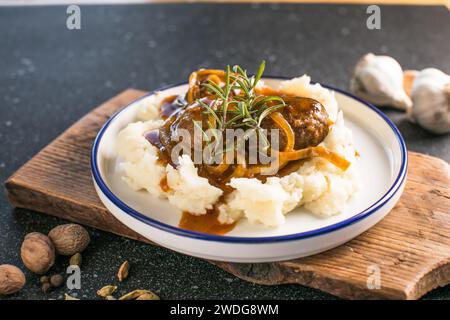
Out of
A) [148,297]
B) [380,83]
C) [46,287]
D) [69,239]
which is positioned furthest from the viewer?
[380,83]

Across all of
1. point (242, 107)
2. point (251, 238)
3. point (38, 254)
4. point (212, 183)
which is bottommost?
point (38, 254)

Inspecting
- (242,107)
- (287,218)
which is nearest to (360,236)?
(287,218)

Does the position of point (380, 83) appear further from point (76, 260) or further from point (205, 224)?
point (76, 260)

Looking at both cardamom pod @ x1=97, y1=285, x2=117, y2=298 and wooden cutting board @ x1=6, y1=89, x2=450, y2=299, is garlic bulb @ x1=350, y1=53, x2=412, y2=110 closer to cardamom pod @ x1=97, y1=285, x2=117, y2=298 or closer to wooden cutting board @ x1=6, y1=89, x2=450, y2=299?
wooden cutting board @ x1=6, y1=89, x2=450, y2=299

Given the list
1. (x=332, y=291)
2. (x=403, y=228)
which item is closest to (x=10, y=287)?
(x=332, y=291)

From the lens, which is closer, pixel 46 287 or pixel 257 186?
pixel 257 186

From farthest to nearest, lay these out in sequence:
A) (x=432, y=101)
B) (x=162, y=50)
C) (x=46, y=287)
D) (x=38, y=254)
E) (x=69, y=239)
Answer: (x=162, y=50)
(x=432, y=101)
(x=69, y=239)
(x=38, y=254)
(x=46, y=287)

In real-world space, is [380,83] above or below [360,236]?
above

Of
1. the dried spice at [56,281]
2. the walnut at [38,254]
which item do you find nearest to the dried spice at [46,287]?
the dried spice at [56,281]

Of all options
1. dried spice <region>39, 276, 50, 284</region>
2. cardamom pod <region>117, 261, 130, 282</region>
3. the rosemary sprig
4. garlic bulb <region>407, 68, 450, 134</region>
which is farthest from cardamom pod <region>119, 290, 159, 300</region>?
garlic bulb <region>407, 68, 450, 134</region>
